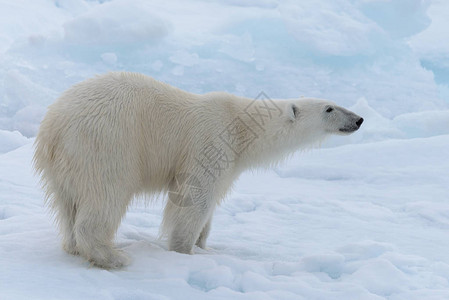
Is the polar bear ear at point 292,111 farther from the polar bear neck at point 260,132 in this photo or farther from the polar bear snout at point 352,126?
the polar bear snout at point 352,126

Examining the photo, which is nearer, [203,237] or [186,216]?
[186,216]

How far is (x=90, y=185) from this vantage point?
298 cm

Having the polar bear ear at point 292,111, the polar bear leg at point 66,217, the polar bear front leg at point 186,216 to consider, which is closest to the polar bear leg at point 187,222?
the polar bear front leg at point 186,216

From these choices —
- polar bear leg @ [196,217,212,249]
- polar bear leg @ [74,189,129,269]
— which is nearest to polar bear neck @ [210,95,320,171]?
polar bear leg @ [196,217,212,249]

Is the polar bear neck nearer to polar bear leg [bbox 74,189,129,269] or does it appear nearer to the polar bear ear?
the polar bear ear

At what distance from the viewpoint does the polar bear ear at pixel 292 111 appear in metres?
3.72

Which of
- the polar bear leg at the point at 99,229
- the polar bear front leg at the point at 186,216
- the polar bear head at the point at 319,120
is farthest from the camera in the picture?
the polar bear head at the point at 319,120

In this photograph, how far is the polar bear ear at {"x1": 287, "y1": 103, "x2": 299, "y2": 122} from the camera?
3719 mm

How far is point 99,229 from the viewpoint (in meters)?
3.03

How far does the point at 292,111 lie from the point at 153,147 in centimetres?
115

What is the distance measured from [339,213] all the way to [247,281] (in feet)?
11.3

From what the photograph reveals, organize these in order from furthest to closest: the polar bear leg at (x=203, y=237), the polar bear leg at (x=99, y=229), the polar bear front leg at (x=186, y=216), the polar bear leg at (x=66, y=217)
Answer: the polar bear leg at (x=203, y=237) → the polar bear front leg at (x=186, y=216) → the polar bear leg at (x=66, y=217) → the polar bear leg at (x=99, y=229)

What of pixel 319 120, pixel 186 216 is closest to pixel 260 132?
pixel 319 120

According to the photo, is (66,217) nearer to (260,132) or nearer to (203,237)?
(203,237)
